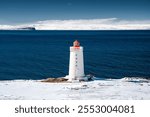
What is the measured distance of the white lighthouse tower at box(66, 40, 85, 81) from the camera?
45.0m

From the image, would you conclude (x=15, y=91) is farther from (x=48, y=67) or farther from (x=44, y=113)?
(x=48, y=67)

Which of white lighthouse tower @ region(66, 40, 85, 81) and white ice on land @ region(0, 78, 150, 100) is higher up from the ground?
white lighthouse tower @ region(66, 40, 85, 81)

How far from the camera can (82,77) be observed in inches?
1799

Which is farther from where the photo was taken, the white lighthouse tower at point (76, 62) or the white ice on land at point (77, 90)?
the white lighthouse tower at point (76, 62)

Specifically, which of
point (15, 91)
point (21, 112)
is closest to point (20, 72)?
point (15, 91)

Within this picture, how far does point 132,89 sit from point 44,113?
58.2 ft

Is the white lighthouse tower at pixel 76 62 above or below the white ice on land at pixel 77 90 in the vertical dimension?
above

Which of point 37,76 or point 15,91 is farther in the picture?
point 37,76

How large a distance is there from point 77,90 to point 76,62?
21.3 ft

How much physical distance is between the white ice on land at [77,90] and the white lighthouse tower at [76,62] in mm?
2098

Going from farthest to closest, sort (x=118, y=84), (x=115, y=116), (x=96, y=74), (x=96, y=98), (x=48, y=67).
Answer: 1. (x=48, y=67)
2. (x=96, y=74)
3. (x=118, y=84)
4. (x=96, y=98)
5. (x=115, y=116)

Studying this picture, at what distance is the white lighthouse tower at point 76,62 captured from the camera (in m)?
45.0

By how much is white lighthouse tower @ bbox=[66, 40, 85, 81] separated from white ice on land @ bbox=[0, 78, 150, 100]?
2098mm

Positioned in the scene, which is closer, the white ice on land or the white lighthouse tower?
the white ice on land
